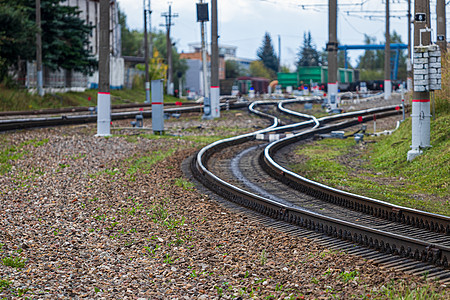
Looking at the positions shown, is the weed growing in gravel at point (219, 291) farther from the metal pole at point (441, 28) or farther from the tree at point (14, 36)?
the tree at point (14, 36)

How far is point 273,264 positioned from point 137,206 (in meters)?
4.24

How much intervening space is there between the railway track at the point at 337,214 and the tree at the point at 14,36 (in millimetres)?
26396

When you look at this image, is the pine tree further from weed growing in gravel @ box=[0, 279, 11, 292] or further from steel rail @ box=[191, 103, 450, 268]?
weed growing in gravel @ box=[0, 279, 11, 292]

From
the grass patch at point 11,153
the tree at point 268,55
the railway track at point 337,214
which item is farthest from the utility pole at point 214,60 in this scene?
the tree at point 268,55

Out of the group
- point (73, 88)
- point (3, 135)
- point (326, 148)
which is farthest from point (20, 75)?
point (326, 148)

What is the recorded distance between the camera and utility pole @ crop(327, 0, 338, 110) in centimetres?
3700

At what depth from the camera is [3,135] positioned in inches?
846

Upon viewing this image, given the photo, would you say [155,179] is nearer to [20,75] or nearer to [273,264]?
[273,264]

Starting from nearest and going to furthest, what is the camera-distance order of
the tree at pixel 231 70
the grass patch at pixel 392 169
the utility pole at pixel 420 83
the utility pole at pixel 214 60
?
the grass patch at pixel 392 169 → the utility pole at pixel 420 83 → the utility pole at pixel 214 60 → the tree at pixel 231 70

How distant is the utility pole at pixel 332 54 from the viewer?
3700 cm

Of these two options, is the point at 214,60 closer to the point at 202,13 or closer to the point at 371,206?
the point at 202,13

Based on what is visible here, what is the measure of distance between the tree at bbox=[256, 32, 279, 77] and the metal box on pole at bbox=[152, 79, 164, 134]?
4914 inches

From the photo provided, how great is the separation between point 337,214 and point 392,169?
5.81 m

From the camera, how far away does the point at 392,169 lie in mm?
15148
